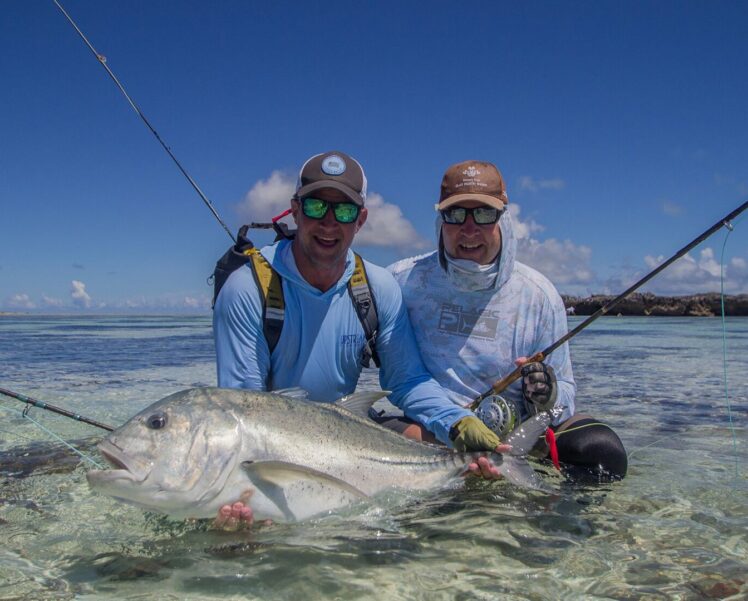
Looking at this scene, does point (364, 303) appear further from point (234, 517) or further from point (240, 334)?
point (234, 517)

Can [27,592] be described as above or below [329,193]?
below

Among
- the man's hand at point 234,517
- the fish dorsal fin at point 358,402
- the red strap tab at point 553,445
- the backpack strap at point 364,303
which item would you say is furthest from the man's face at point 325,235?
the red strap tab at point 553,445

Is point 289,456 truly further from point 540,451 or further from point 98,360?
point 98,360

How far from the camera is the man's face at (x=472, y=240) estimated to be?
488 centimetres

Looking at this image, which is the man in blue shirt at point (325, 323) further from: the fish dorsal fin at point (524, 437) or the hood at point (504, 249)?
the hood at point (504, 249)

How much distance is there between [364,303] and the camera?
4.75m

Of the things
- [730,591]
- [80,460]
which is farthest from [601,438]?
[80,460]

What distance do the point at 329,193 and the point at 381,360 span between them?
57.3 inches

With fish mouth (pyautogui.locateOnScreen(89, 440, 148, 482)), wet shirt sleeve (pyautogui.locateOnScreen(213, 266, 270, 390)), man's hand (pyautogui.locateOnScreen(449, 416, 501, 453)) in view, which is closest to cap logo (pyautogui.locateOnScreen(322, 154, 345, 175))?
wet shirt sleeve (pyautogui.locateOnScreen(213, 266, 270, 390))

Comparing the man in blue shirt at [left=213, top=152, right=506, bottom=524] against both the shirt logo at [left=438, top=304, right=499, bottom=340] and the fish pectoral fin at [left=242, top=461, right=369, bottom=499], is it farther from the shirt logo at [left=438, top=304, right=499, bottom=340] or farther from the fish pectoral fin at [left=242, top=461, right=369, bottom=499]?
the fish pectoral fin at [left=242, top=461, right=369, bottom=499]

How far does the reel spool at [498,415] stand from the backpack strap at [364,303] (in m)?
1.01

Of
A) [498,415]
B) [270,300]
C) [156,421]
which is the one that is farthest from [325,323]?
[156,421]

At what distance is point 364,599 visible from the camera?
289 centimetres

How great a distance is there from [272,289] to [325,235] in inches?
22.0
